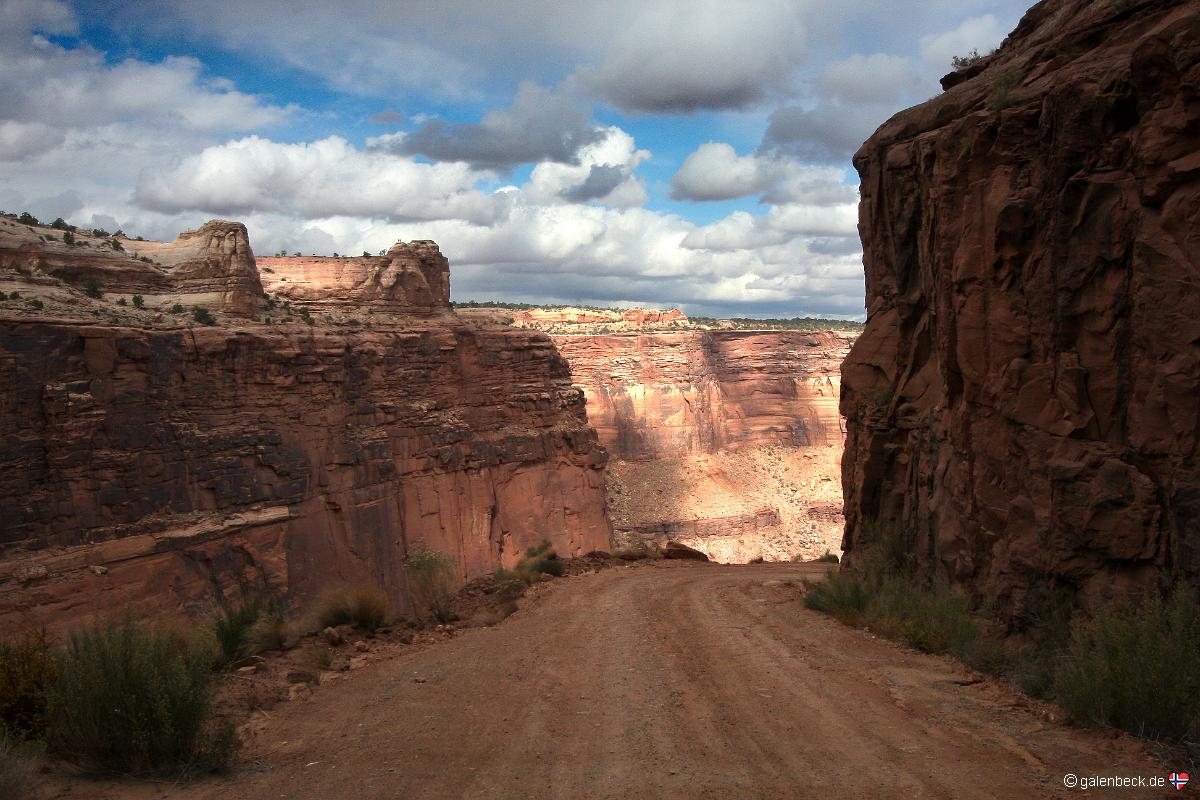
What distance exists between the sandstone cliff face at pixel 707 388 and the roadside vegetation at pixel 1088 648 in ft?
181

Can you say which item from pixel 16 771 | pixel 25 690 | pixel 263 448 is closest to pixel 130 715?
pixel 16 771

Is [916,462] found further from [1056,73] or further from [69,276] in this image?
[69,276]

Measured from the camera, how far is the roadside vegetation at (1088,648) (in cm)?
575

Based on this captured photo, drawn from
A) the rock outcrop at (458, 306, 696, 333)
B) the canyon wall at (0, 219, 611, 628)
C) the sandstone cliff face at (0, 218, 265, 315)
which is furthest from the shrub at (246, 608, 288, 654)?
the rock outcrop at (458, 306, 696, 333)

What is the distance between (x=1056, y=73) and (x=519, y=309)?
246 ft

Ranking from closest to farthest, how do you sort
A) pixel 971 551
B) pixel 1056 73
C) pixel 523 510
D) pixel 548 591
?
pixel 1056 73 → pixel 971 551 → pixel 548 591 → pixel 523 510

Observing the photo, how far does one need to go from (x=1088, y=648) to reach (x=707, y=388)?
62512 mm

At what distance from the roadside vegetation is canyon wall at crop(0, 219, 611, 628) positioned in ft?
48.4

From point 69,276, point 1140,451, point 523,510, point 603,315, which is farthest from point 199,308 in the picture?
point 603,315

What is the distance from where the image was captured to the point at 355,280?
3778 cm

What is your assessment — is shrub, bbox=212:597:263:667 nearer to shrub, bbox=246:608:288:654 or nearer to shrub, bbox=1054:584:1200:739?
shrub, bbox=246:608:288:654

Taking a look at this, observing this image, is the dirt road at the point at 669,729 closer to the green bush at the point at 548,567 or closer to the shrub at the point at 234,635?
the shrub at the point at 234,635

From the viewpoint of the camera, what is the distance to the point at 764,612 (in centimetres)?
1177

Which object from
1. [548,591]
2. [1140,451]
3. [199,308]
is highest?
[199,308]
